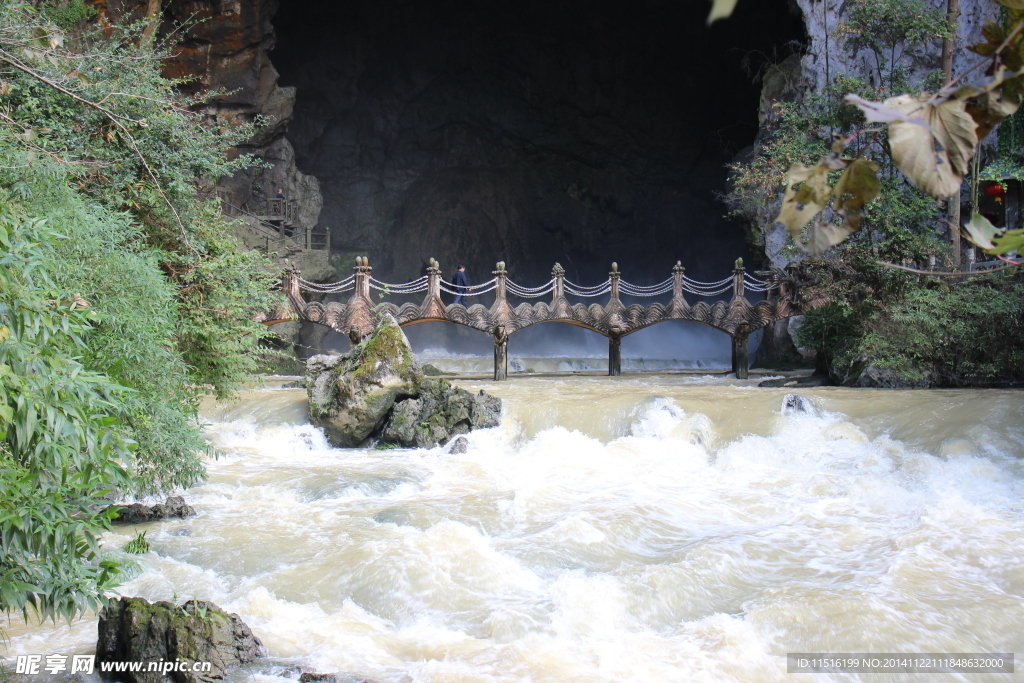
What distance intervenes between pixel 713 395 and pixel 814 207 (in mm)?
10651

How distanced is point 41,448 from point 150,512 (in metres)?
4.11

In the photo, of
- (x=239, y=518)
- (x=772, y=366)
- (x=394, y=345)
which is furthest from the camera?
(x=772, y=366)

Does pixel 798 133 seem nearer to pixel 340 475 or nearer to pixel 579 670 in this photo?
pixel 340 475

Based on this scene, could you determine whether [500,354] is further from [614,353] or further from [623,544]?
[623,544]

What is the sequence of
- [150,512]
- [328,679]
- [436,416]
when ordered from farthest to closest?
[436,416] → [150,512] → [328,679]

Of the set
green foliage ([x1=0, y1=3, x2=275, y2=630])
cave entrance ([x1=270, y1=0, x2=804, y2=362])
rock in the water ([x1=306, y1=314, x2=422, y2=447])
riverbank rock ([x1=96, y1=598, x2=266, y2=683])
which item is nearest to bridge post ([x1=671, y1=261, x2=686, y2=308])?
rock in the water ([x1=306, y1=314, x2=422, y2=447])

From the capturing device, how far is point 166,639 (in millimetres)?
3842

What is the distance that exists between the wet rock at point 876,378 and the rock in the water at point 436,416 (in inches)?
236

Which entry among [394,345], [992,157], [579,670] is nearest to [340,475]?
[394,345]

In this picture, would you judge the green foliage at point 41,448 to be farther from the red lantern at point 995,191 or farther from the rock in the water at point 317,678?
the red lantern at point 995,191

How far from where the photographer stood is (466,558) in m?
5.70

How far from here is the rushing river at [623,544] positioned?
4336 millimetres

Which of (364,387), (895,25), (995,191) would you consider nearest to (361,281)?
(364,387)

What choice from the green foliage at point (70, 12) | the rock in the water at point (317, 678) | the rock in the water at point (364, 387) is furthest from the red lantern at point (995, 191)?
the green foliage at point (70, 12)
